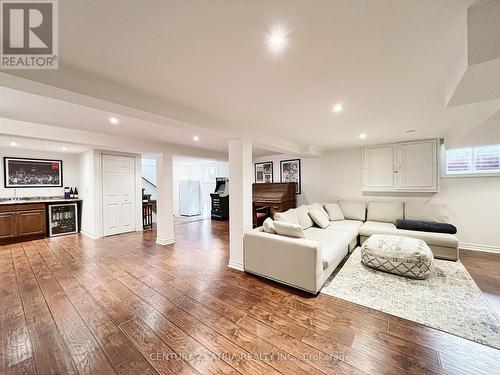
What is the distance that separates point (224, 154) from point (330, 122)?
352cm

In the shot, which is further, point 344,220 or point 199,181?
point 199,181

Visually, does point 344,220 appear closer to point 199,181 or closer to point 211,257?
point 211,257

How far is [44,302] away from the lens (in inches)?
87.3

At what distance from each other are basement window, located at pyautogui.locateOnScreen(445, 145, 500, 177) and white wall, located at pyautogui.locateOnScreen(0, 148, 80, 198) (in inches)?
366

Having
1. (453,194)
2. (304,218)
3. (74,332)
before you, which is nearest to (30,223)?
(74,332)

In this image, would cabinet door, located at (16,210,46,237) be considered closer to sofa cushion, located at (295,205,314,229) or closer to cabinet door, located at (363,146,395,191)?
sofa cushion, located at (295,205,314,229)

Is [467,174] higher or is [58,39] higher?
[58,39]

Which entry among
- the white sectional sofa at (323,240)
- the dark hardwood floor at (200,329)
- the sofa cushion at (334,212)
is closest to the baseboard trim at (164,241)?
the dark hardwood floor at (200,329)

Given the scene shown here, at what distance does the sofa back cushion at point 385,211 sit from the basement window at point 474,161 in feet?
3.69

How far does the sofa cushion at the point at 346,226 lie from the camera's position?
3923mm

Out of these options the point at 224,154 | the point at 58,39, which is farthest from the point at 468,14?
the point at 224,154

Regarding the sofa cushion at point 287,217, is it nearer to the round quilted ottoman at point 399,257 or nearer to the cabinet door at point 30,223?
the round quilted ottoman at point 399,257

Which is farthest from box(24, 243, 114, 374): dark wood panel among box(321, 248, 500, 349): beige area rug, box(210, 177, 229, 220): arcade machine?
box(210, 177, 229, 220): arcade machine

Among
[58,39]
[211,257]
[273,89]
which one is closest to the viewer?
[58,39]
